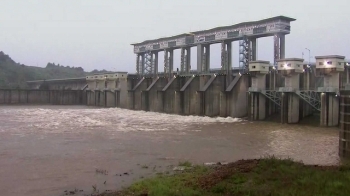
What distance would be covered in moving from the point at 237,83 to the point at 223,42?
413 inches

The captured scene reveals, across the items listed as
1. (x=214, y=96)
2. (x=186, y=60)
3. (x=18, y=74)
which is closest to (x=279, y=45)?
(x=214, y=96)

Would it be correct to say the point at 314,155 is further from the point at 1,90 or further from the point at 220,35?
the point at 1,90

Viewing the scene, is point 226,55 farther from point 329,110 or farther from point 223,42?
point 329,110

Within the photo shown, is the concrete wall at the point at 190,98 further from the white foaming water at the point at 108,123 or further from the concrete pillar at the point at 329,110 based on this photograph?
the concrete pillar at the point at 329,110

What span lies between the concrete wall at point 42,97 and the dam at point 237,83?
0.81 feet

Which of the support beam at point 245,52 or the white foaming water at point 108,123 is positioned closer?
the white foaming water at point 108,123

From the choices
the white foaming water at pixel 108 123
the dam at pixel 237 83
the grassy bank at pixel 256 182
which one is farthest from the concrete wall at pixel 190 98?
the grassy bank at pixel 256 182

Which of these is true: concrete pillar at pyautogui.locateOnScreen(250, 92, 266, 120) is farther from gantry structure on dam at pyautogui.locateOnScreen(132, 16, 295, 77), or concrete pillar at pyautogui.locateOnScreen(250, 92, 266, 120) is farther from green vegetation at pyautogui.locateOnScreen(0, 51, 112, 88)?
green vegetation at pyautogui.locateOnScreen(0, 51, 112, 88)

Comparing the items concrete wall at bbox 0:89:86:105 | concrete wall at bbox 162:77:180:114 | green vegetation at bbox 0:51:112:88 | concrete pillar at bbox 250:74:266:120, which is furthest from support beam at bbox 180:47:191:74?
green vegetation at bbox 0:51:112:88

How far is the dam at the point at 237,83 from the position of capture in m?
27.4

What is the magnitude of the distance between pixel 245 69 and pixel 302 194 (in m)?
33.6

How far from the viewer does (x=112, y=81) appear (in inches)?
2403

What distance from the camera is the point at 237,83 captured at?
3547 cm

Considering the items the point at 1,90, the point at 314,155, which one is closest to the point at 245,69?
the point at 314,155
